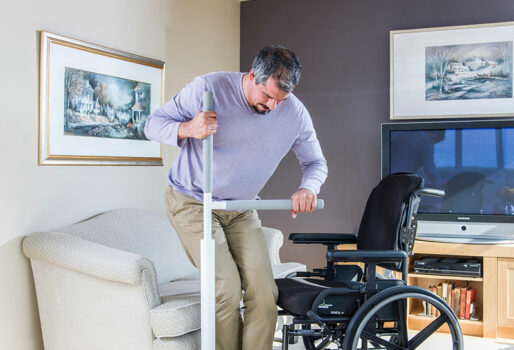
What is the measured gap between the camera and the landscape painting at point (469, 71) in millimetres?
4039

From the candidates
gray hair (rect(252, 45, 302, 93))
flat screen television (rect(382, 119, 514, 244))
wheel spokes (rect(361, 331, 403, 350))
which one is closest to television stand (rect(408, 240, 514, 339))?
flat screen television (rect(382, 119, 514, 244))

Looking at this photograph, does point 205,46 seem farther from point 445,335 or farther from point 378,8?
point 445,335

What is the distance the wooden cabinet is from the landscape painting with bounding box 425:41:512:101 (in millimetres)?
1204

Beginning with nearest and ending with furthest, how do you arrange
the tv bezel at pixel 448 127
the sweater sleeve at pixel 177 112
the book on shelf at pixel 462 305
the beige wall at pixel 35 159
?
the sweater sleeve at pixel 177 112 < the beige wall at pixel 35 159 < the book on shelf at pixel 462 305 < the tv bezel at pixel 448 127

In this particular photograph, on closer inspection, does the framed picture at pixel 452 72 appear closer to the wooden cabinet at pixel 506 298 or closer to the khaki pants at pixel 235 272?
the wooden cabinet at pixel 506 298

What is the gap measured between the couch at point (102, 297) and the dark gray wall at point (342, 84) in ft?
6.14

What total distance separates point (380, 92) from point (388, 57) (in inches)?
10.5

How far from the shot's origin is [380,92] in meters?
4.41

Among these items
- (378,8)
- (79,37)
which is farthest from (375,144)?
(79,37)

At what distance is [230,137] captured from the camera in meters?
2.16

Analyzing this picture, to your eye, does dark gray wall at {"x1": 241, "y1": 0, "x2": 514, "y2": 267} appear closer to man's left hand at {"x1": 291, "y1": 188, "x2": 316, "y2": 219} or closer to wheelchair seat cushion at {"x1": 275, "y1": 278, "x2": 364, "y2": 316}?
wheelchair seat cushion at {"x1": 275, "y1": 278, "x2": 364, "y2": 316}

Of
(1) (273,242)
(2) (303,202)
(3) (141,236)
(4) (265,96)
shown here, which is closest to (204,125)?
(4) (265,96)

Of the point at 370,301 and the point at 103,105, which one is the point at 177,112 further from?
the point at 103,105

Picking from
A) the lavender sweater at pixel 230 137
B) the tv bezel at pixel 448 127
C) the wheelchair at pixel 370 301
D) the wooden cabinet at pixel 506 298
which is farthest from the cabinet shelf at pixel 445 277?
the lavender sweater at pixel 230 137
